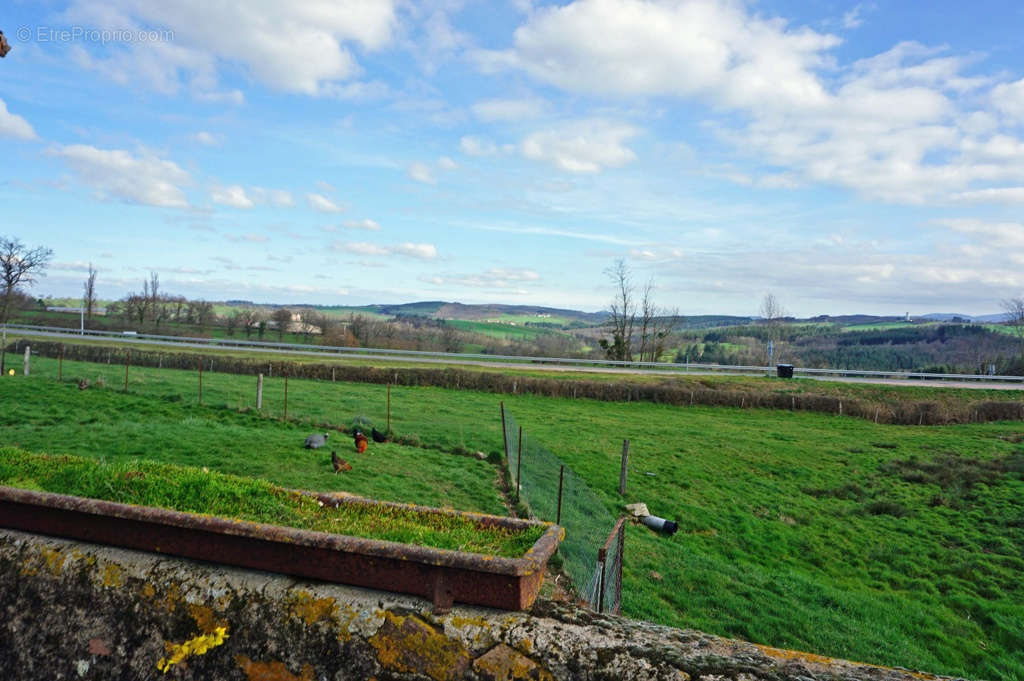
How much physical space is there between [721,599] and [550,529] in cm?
781

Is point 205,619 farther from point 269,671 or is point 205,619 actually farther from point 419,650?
point 419,650

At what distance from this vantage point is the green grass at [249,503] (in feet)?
7.34

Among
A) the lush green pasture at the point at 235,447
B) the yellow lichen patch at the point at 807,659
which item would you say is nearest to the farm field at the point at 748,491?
the lush green pasture at the point at 235,447

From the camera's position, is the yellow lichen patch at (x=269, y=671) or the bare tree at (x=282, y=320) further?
the bare tree at (x=282, y=320)

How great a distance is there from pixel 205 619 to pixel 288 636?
0.30 m

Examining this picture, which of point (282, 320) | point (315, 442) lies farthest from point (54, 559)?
point (282, 320)

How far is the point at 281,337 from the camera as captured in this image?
5462cm

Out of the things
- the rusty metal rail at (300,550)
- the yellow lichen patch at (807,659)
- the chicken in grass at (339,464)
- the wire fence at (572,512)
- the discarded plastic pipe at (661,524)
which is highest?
the rusty metal rail at (300,550)

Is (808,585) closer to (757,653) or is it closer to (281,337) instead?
(757,653)

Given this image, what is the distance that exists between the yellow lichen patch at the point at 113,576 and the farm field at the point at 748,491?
6.96m

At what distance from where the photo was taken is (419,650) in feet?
5.94

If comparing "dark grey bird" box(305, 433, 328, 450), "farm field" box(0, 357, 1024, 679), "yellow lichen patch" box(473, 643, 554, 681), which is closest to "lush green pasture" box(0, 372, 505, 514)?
"farm field" box(0, 357, 1024, 679)

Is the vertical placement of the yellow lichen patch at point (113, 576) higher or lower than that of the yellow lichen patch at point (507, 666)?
higher

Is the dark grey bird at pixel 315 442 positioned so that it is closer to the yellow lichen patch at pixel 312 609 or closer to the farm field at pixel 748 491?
the farm field at pixel 748 491
